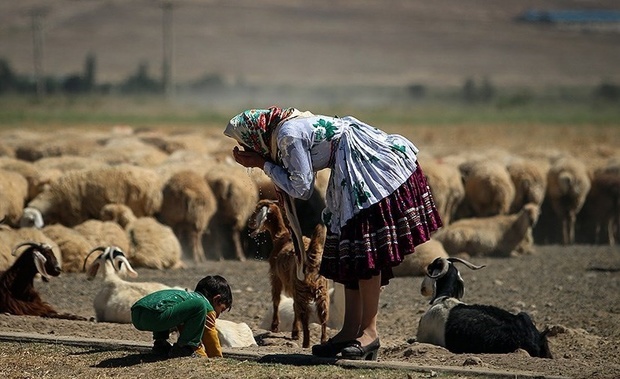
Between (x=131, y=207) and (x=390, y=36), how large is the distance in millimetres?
121764

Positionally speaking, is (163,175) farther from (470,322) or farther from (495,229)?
(470,322)

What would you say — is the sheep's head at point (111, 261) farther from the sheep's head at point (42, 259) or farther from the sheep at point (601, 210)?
the sheep at point (601, 210)

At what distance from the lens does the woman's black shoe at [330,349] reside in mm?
7332

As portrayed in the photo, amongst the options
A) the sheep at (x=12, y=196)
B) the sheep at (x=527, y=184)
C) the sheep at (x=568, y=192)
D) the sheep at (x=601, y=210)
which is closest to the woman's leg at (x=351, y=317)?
the sheep at (x=12, y=196)

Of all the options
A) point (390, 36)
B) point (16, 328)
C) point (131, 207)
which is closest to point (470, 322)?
point (16, 328)

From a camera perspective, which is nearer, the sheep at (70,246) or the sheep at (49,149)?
the sheep at (70,246)

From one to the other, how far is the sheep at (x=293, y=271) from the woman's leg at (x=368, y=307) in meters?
0.98

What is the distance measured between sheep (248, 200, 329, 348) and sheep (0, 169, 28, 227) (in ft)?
22.8

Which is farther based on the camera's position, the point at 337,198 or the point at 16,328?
the point at 16,328

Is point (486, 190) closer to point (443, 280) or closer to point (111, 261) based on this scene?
point (111, 261)

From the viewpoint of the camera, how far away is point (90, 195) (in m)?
16.0

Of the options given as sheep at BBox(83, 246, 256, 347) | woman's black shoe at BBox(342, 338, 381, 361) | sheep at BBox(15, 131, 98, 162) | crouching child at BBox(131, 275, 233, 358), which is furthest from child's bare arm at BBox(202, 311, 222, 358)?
sheep at BBox(15, 131, 98, 162)

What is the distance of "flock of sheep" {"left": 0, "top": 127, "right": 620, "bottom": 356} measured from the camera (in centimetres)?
1472

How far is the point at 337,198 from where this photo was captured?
23.5 feet
